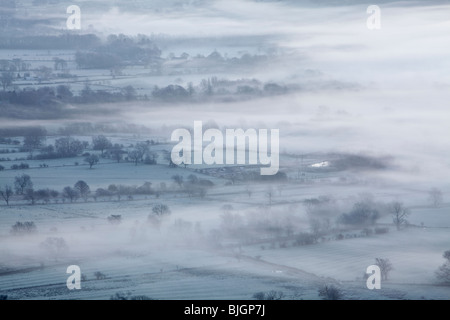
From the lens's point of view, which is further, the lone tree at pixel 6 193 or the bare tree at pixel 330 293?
the lone tree at pixel 6 193

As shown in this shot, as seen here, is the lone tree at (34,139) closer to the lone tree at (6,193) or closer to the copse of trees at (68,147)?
the copse of trees at (68,147)

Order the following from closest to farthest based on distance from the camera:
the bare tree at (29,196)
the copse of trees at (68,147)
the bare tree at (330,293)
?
1. the bare tree at (330,293)
2. the bare tree at (29,196)
3. the copse of trees at (68,147)

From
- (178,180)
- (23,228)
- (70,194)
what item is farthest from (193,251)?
(23,228)

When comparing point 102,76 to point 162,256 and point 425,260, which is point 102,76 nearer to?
point 162,256

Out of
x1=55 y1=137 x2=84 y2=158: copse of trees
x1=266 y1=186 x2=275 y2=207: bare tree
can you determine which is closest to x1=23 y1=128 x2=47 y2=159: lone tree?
x1=55 y1=137 x2=84 y2=158: copse of trees

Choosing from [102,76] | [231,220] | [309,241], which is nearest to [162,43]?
[102,76]

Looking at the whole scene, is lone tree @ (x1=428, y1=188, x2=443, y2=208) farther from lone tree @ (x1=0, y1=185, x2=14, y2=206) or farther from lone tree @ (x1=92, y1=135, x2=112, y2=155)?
lone tree @ (x1=0, y1=185, x2=14, y2=206)

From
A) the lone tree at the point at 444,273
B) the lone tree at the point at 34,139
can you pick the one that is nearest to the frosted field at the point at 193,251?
the lone tree at the point at 444,273
